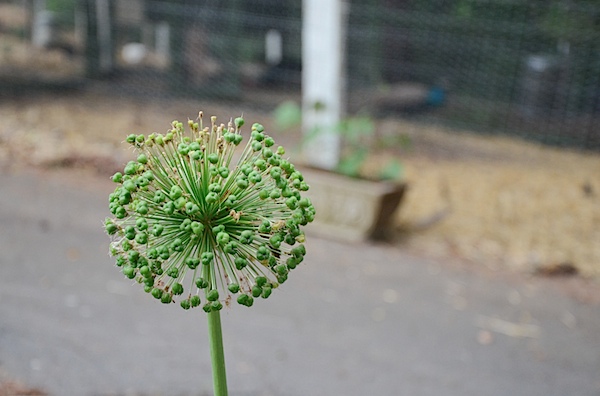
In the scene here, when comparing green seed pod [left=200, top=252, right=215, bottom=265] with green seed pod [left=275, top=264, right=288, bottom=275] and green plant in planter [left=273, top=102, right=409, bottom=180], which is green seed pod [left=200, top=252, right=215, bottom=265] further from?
green plant in planter [left=273, top=102, right=409, bottom=180]

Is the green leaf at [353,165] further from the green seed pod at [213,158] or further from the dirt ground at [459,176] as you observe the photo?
the green seed pod at [213,158]

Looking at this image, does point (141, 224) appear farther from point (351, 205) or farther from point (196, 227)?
point (351, 205)

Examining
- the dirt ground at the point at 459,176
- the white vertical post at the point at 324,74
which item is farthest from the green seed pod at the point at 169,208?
the white vertical post at the point at 324,74

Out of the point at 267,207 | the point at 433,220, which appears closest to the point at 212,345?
the point at 267,207

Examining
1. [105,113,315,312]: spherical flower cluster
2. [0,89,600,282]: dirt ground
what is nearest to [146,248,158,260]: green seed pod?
→ [105,113,315,312]: spherical flower cluster

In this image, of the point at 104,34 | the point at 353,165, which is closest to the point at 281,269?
the point at 353,165

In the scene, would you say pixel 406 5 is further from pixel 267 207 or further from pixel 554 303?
pixel 267 207

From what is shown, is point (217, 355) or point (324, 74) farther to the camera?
point (324, 74)
